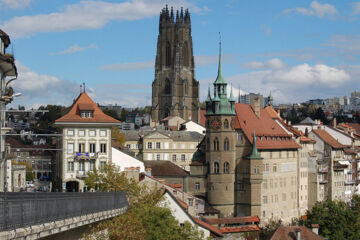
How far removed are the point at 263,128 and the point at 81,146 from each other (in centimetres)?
3375

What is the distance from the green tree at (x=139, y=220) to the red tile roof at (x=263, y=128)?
108ft

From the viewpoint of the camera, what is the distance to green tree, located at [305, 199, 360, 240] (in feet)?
289

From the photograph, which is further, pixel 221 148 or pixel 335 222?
pixel 221 148

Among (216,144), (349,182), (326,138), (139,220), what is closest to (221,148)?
(216,144)

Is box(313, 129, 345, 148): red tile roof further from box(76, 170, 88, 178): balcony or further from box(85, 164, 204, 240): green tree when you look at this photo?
box(85, 164, 204, 240): green tree

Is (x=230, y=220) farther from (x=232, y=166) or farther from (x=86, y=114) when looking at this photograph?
(x=86, y=114)

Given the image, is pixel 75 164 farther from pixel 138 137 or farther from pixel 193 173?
pixel 138 137

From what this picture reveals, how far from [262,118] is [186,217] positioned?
1846 inches

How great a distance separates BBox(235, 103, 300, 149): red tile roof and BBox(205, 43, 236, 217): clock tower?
2.27m

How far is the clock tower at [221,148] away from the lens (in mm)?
100125

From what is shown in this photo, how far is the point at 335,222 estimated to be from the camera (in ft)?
293

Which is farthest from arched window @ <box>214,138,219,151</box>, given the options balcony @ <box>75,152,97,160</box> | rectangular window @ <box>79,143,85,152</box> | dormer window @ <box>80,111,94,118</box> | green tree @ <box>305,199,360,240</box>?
rectangular window @ <box>79,143,85,152</box>

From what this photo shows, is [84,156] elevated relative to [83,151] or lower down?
lower down

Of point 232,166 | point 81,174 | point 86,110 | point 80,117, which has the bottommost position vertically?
point 81,174
